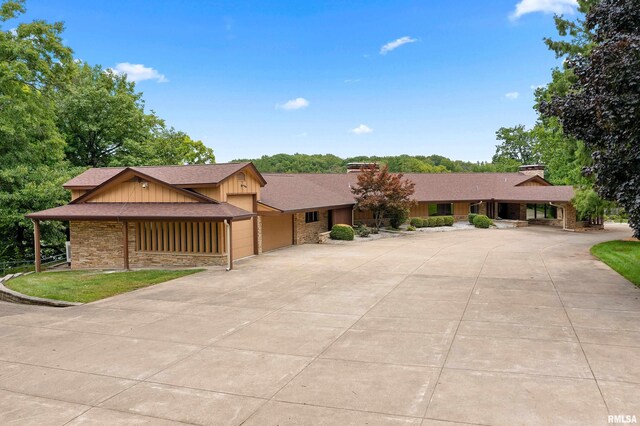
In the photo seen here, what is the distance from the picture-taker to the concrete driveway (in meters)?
5.60

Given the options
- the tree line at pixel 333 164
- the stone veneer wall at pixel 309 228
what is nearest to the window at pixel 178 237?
the stone veneer wall at pixel 309 228

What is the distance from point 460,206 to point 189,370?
34601 mm

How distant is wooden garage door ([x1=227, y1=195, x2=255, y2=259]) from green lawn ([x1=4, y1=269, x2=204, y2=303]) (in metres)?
2.95

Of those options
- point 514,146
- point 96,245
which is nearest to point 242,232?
point 96,245

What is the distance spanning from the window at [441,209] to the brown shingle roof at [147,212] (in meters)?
22.8

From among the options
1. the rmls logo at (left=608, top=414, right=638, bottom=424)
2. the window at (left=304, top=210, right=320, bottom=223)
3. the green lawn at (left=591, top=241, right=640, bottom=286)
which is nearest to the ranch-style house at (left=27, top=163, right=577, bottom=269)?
the window at (left=304, top=210, right=320, bottom=223)

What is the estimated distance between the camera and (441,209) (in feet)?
125

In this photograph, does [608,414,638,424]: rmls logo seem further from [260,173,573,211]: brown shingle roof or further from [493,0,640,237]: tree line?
[260,173,573,211]: brown shingle roof

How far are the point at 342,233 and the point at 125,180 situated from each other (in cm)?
1284

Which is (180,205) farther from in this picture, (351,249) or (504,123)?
(504,123)

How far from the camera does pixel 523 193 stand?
3709 centimetres

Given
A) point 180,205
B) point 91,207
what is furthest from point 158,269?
point 91,207

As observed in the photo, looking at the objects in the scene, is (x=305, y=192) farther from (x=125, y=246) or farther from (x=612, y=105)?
(x=612, y=105)

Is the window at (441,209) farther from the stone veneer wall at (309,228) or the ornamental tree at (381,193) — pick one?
the stone veneer wall at (309,228)
